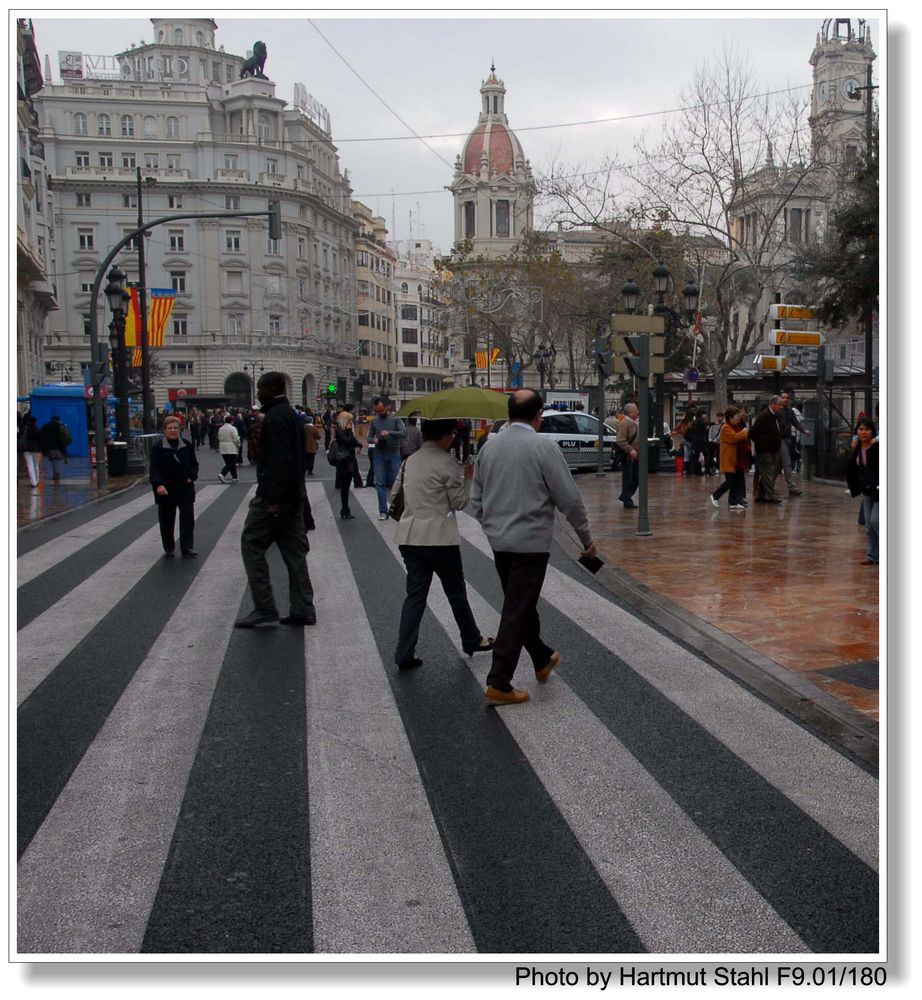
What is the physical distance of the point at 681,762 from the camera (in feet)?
17.4

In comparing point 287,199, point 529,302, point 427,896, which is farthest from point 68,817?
point 287,199

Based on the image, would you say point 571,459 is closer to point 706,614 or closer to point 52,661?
point 706,614

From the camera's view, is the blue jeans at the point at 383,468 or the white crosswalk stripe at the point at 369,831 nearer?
the white crosswalk stripe at the point at 369,831

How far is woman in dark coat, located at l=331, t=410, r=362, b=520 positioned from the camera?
16.8 metres

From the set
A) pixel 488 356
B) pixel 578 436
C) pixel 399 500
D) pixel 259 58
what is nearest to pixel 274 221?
pixel 578 436

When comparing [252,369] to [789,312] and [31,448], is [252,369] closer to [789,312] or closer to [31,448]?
[31,448]

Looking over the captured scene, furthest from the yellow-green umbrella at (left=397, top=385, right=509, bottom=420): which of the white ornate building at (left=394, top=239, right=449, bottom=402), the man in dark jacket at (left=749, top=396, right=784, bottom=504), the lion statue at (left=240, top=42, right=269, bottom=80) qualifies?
the white ornate building at (left=394, top=239, right=449, bottom=402)

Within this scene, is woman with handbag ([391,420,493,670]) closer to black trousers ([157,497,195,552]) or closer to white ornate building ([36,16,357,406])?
black trousers ([157,497,195,552])

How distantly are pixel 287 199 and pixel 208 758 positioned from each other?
262 feet

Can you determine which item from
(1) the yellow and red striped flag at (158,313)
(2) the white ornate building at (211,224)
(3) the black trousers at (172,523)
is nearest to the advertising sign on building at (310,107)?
(2) the white ornate building at (211,224)

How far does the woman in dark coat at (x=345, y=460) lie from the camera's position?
16.8 meters

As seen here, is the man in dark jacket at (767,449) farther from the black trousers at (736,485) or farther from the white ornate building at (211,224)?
the white ornate building at (211,224)
